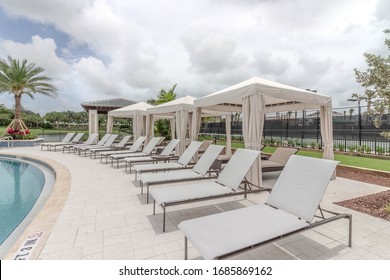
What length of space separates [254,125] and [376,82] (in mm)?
2578

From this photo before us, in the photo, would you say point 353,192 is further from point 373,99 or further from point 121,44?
point 121,44

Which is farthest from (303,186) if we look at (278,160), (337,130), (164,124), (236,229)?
(164,124)

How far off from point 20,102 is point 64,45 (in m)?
10.9

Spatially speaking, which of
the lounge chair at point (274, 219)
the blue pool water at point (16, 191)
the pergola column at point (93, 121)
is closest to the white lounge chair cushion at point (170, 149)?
the blue pool water at point (16, 191)

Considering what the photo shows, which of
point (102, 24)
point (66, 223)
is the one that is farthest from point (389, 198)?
point (102, 24)

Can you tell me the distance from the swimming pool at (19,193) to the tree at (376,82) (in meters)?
7.03

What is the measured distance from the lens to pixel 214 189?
A: 4129 millimetres

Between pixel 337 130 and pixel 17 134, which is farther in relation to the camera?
pixel 17 134

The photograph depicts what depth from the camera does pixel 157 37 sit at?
10.5 meters

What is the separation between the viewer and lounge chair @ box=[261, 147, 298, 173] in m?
6.69

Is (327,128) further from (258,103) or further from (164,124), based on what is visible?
(164,124)

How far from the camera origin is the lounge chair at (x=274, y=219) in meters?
2.24

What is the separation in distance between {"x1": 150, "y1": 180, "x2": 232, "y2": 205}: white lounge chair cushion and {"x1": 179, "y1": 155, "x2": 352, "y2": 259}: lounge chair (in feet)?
2.84

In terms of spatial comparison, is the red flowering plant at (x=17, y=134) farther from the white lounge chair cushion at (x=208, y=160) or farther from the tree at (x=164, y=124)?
the white lounge chair cushion at (x=208, y=160)
